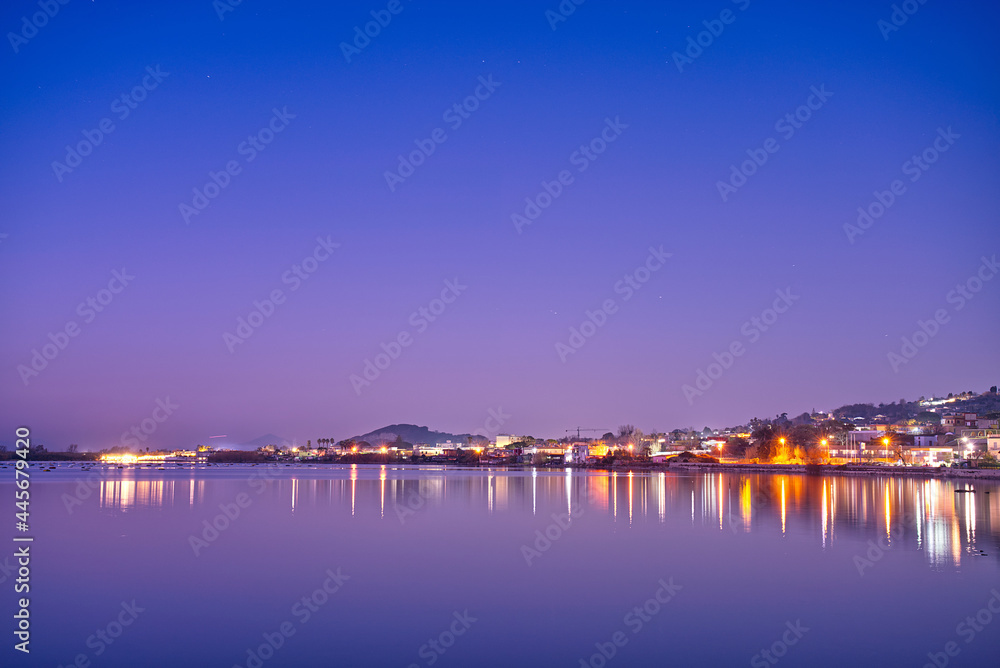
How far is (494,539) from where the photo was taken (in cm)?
2111

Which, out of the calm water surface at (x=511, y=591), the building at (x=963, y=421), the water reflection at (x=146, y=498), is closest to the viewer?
the calm water surface at (x=511, y=591)

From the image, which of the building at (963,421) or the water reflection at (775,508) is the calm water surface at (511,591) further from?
the building at (963,421)

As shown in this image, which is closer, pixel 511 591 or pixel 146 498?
pixel 511 591

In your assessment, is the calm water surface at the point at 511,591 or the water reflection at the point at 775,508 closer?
the calm water surface at the point at 511,591

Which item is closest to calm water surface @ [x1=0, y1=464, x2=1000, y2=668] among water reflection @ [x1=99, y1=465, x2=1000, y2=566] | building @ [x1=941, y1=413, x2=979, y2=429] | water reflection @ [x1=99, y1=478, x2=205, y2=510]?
water reflection @ [x1=99, y1=465, x2=1000, y2=566]

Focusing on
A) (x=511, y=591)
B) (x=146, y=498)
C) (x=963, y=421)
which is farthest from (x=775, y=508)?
(x=963, y=421)

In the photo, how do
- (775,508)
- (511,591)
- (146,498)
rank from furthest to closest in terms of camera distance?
(146,498) → (775,508) → (511,591)

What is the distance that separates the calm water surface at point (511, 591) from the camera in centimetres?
1018

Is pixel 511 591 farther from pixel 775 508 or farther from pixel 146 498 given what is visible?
pixel 146 498

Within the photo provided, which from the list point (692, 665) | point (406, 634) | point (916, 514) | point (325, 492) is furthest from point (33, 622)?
point (325, 492)

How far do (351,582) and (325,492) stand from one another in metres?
28.4

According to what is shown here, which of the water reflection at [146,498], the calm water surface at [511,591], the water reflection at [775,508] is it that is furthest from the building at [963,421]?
the water reflection at [146,498]

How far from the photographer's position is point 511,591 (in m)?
14.0

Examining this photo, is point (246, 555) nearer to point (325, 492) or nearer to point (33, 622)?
point (33, 622)
